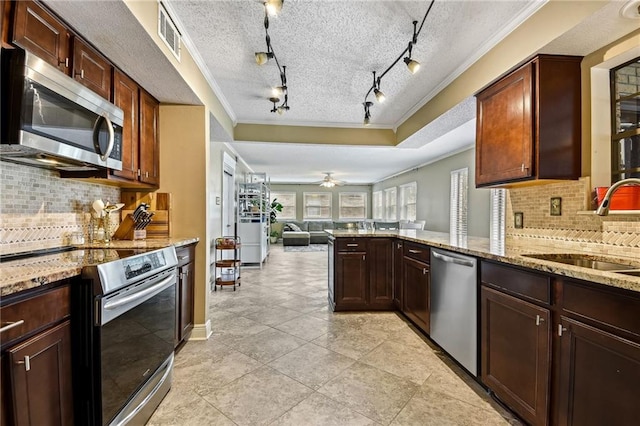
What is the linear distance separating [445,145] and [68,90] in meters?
5.32

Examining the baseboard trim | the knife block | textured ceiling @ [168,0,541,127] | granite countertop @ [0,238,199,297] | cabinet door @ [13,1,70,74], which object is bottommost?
the baseboard trim

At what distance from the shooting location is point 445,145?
5391 millimetres

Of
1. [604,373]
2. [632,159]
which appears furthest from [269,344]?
[632,159]

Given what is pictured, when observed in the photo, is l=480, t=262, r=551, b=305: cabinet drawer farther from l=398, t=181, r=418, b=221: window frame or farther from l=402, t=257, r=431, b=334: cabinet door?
l=398, t=181, r=418, b=221: window frame

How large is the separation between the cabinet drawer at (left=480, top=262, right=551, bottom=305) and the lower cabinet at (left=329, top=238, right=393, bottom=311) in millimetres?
1524

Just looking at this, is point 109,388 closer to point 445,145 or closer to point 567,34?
point 567,34

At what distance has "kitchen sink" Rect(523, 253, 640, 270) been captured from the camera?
1529 millimetres

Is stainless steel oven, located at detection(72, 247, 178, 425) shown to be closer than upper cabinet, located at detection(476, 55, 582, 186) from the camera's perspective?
Yes

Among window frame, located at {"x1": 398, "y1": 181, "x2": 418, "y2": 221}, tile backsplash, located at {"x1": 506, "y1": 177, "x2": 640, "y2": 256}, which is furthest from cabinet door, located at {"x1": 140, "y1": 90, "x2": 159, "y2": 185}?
window frame, located at {"x1": 398, "y1": 181, "x2": 418, "y2": 221}

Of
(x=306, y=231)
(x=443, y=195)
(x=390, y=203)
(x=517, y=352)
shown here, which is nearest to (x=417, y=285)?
(x=517, y=352)

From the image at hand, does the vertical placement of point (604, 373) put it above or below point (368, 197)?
below

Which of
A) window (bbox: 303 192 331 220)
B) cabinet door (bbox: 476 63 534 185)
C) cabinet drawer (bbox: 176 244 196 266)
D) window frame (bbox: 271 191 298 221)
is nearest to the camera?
cabinet door (bbox: 476 63 534 185)

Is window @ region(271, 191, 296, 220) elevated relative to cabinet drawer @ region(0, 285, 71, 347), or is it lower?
elevated

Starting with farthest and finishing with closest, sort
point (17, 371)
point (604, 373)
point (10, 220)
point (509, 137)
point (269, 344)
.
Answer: point (269, 344) < point (509, 137) < point (10, 220) < point (604, 373) < point (17, 371)
